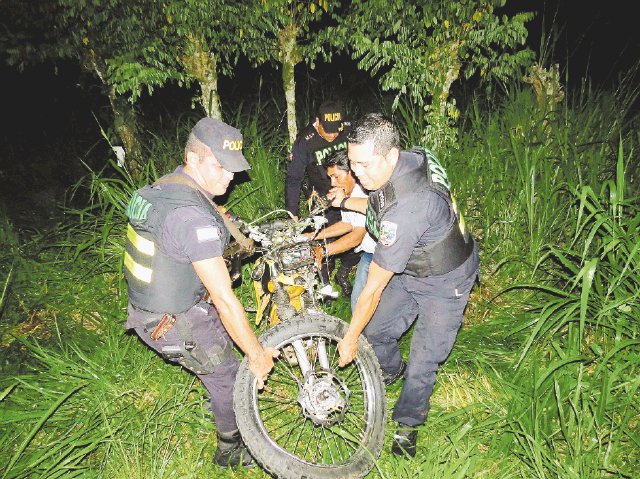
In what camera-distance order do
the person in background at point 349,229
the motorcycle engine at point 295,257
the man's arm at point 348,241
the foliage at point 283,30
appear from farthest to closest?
the foliage at point 283,30 < the man's arm at point 348,241 < the person in background at point 349,229 < the motorcycle engine at point 295,257

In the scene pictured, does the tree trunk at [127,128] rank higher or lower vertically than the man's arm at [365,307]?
higher

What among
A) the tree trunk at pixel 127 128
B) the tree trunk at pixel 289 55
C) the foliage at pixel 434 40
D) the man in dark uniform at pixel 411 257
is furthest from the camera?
the tree trunk at pixel 127 128

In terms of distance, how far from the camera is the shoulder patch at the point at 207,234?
7.20ft

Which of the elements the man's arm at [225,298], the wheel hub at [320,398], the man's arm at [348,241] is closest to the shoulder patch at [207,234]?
the man's arm at [225,298]

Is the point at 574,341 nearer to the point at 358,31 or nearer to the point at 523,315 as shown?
the point at 523,315

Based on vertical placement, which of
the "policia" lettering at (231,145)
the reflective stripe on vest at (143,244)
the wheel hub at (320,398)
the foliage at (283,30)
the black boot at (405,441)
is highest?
the foliage at (283,30)

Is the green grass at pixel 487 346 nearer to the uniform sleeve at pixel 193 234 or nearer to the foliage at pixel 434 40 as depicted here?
the foliage at pixel 434 40

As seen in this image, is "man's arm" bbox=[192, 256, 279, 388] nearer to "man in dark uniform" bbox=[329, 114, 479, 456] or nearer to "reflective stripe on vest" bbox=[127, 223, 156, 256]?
"reflective stripe on vest" bbox=[127, 223, 156, 256]

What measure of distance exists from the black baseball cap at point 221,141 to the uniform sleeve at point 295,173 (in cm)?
210

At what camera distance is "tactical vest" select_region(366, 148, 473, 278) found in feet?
7.66

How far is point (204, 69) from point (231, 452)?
389 cm

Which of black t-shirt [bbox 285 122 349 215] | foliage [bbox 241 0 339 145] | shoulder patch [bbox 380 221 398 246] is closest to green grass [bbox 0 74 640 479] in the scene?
black t-shirt [bbox 285 122 349 215]

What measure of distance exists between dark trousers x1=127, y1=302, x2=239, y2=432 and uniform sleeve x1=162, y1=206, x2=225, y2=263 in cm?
44

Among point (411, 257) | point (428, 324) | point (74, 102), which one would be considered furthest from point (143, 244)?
point (74, 102)
